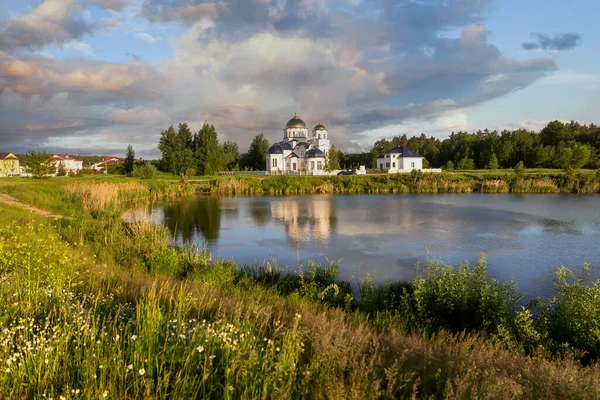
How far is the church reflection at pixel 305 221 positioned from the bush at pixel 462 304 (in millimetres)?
8512

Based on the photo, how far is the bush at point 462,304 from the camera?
7.24 meters

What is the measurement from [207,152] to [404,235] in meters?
49.7

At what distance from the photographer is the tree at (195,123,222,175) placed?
6297 centimetres

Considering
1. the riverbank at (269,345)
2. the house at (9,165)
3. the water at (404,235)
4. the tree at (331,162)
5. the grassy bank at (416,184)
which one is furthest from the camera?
the house at (9,165)

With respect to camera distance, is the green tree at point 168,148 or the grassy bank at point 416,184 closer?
the grassy bank at point 416,184

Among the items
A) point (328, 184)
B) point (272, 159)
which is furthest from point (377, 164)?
point (328, 184)

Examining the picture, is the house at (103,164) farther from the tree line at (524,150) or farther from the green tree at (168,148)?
the tree line at (524,150)

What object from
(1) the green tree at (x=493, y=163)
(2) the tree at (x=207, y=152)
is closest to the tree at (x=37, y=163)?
(2) the tree at (x=207, y=152)

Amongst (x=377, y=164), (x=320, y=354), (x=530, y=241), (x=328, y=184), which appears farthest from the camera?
(x=377, y=164)

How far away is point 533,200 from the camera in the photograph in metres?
34.4

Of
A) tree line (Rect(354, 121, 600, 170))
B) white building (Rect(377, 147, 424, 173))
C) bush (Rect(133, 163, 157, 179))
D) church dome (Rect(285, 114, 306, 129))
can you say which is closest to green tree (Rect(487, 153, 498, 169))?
tree line (Rect(354, 121, 600, 170))

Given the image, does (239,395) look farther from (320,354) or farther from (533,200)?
(533,200)

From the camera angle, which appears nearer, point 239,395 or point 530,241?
point 239,395

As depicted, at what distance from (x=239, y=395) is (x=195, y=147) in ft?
222
